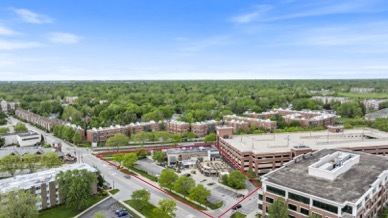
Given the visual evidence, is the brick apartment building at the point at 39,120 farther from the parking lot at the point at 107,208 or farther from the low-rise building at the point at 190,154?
the parking lot at the point at 107,208

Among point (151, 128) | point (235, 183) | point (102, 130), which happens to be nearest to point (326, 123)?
point (151, 128)

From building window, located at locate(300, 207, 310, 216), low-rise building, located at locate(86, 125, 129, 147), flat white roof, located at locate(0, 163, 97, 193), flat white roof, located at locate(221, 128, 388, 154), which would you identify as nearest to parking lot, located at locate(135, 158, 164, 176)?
flat white roof, located at locate(221, 128, 388, 154)

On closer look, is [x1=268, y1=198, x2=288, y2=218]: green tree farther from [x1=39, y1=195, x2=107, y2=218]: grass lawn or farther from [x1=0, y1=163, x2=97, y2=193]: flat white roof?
[x1=0, y1=163, x2=97, y2=193]: flat white roof

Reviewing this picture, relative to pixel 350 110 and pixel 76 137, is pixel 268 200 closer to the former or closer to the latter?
pixel 76 137

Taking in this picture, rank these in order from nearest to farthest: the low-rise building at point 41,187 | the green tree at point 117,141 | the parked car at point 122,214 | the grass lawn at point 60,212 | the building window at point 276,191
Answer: the building window at point 276,191 < the parked car at point 122,214 < the grass lawn at point 60,212 < the low-rise building at point 41,187 < the green tree at point 117,141

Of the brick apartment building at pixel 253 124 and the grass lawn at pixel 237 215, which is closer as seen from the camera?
the grass lawn at pixel 237 215

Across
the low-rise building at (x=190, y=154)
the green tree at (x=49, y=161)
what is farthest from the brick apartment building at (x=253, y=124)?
the green tree at (x=49, y=161)
